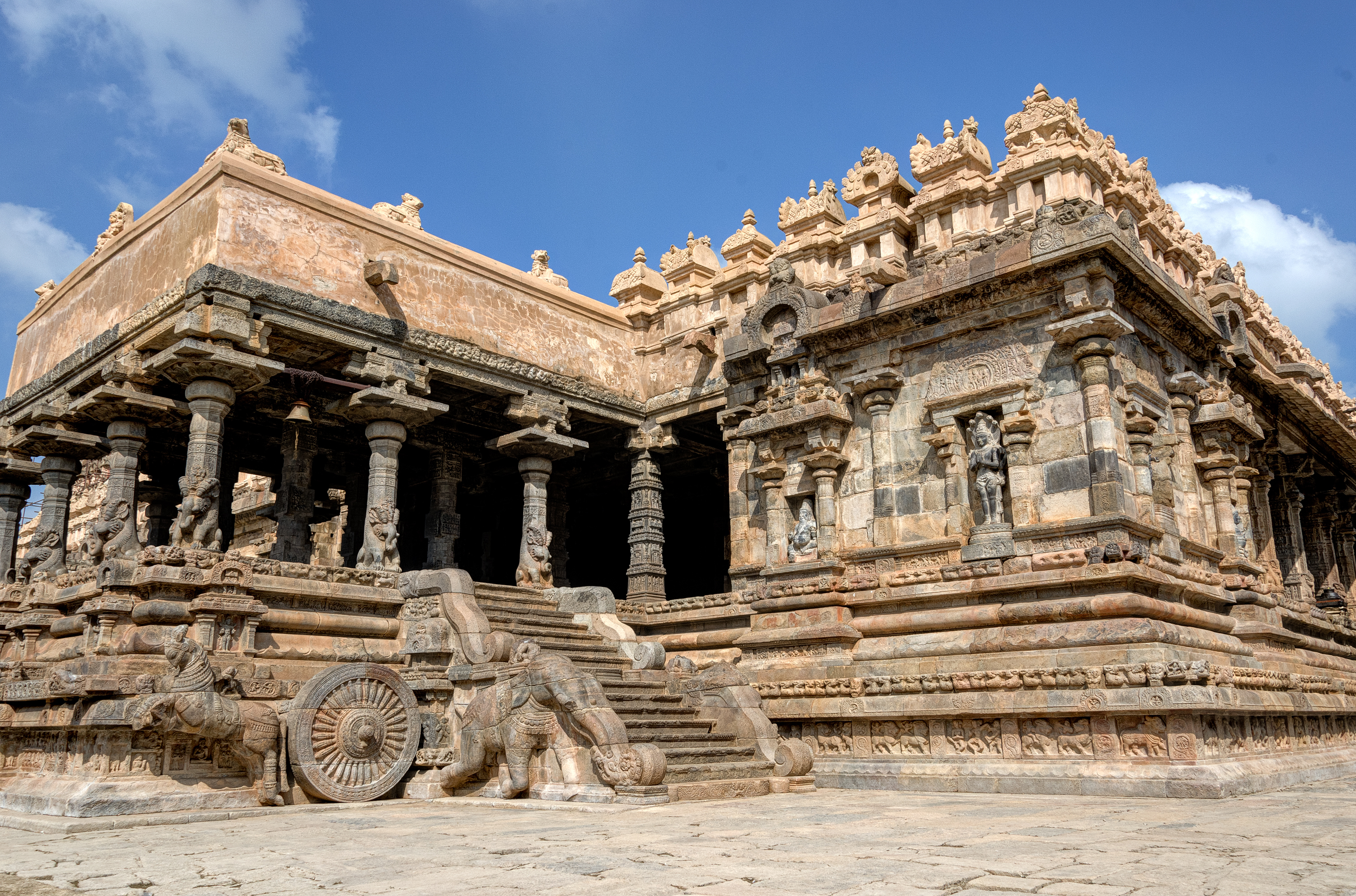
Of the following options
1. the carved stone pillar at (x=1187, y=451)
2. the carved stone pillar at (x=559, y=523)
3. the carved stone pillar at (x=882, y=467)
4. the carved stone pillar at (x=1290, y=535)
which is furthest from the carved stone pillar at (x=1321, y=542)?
the carved stone pillar at (x=559, y=523)

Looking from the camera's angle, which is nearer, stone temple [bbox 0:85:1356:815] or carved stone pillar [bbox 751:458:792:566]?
stone temple [bbox 0:85:1356:815]

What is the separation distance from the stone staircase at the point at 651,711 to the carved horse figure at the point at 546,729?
0.58m

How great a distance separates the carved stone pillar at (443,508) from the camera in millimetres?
19125

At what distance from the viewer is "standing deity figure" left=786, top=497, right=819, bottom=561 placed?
48.2 ft

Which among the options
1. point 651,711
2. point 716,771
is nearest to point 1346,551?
point 651,711

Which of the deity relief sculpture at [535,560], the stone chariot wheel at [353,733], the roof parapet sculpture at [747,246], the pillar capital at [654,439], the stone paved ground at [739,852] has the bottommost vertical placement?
the stone paved ground at [739,852]

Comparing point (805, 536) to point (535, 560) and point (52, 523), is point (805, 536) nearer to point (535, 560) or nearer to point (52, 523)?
point (535, 560)

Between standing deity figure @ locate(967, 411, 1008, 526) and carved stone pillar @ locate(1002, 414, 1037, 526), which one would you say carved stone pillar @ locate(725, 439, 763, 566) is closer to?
standing deity figure @ locate(967, 411, 1008, 526)

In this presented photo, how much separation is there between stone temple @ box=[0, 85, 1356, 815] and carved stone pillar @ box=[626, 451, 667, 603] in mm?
103

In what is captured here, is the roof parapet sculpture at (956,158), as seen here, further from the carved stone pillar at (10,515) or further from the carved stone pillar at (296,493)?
the carved stone pillar at (10,515)

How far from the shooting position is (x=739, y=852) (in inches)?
255

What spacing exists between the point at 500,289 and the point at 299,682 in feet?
26.0

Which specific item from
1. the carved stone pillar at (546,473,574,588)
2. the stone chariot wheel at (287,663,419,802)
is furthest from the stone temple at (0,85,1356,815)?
the carved stone pillar at (546,473,574,588)

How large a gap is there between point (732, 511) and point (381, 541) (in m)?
5.49
